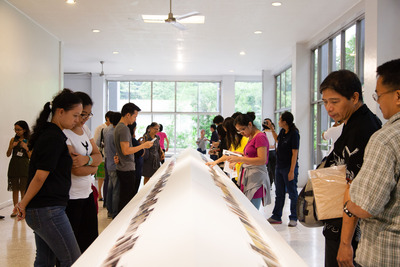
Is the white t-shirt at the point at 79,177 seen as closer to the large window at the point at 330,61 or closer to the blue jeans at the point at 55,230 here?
the blue jeans at the point at 55,230

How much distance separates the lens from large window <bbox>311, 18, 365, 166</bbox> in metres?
6.41

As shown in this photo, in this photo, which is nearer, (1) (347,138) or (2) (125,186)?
(1) (347,138)

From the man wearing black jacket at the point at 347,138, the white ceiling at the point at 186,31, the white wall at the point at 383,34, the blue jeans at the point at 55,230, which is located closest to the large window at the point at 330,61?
the white ceiling at the point at 186,31

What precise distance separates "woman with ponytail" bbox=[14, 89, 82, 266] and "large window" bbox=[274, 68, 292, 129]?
10200mm

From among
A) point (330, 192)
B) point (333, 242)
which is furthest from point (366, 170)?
point (333, 242)

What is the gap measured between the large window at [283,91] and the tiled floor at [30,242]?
6998 millimetres

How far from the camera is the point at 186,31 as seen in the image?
8.32 metres

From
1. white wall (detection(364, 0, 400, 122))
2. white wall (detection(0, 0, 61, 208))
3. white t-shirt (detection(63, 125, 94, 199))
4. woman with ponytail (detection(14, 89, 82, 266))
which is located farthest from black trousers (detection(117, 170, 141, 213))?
white wall (detection(364, 0, 400, 122))

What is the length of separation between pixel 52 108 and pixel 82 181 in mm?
547

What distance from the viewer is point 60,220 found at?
207cm

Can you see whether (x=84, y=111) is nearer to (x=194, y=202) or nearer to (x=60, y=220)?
(x=60, y=220)

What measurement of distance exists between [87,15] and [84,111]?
507 centimetres

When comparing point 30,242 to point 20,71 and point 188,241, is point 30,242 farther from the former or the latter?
point 188,241

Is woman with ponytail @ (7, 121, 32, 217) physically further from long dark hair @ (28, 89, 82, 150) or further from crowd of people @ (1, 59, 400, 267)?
long dark hair @ (28, 89, 82, 150)
